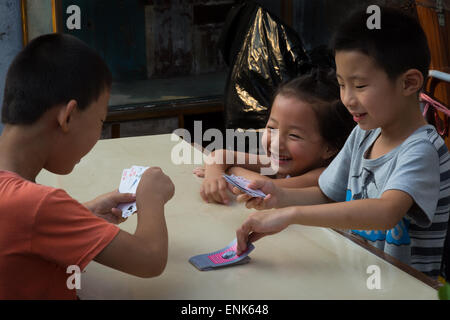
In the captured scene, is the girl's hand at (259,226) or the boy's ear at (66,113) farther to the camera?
the girl's hand at (259,226)

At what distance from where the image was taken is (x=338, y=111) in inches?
86.7

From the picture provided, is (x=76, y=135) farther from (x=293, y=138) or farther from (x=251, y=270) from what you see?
(x=293, y=138)

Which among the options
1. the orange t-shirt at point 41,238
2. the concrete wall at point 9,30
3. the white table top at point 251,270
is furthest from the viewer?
the concrete wall at point 9,30

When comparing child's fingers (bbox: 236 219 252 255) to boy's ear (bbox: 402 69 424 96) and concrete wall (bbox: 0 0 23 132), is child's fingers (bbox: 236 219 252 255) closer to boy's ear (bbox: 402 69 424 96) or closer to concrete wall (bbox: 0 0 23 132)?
boy's ear (bbox: 402 69 424 96)

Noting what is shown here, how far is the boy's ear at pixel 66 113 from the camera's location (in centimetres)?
127

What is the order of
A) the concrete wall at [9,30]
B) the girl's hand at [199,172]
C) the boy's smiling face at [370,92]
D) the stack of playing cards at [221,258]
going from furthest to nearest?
the concrete wall at [9,30]
the girl's hand at [199,172]
the boy's smiling face at [370,92]
the stack of playing cards at [221,258]

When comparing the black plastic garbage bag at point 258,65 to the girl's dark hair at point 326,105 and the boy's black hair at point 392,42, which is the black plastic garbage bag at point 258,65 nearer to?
the girl's dark hair at point 326,105

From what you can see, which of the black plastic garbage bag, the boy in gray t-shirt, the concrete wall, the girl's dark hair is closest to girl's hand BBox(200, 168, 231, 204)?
the boy in gray t-shirt

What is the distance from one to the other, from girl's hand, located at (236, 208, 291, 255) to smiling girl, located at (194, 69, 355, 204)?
600mm

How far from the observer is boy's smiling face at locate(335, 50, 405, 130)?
1623mm

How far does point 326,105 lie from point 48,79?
116cm

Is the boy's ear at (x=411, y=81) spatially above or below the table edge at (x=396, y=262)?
above

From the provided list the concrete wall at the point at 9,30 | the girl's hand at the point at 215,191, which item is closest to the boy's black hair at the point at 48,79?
the girl's hand at the point at 215,191
